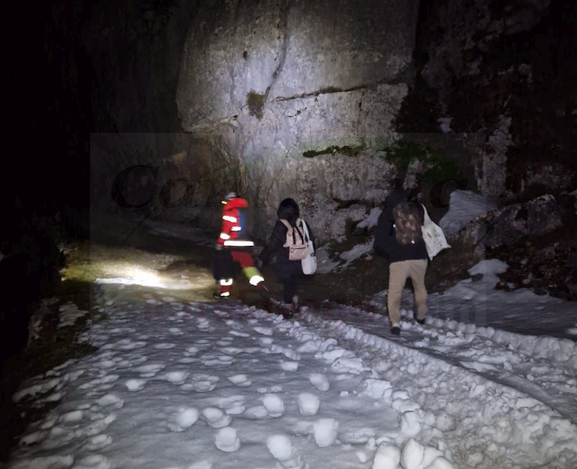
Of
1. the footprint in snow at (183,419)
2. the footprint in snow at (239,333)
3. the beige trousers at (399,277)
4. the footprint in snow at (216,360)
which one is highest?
the beige trousers at (399,277)

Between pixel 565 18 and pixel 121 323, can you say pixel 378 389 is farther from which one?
pixel 565 18

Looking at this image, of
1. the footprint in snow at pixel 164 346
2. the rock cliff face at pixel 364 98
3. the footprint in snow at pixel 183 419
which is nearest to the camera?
the footprint in snow at pixel 183 419

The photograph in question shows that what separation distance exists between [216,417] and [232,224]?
5.23m

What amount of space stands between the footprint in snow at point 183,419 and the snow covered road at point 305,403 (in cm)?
1

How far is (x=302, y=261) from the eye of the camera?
23.1 ft

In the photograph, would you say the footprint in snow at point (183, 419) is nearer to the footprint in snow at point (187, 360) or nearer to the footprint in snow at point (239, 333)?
the footprint in snow at point (187, 360)

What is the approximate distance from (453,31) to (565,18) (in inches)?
119

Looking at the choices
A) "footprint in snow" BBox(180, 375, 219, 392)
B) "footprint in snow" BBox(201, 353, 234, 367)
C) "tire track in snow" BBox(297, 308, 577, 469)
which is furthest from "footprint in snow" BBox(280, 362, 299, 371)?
"tire track in snow" BBox(297, 308, 577, 469)

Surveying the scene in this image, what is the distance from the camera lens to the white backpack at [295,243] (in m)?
6.89

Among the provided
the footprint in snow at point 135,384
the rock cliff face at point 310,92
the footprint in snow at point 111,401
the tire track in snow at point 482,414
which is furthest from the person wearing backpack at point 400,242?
the rock cliff face at point 310,92

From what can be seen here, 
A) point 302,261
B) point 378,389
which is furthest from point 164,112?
point 378,389

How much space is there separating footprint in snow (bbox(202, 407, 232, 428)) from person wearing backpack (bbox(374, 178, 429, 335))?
3.24 metres

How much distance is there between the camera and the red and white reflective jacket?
8383 millimetres

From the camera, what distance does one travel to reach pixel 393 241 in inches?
235
